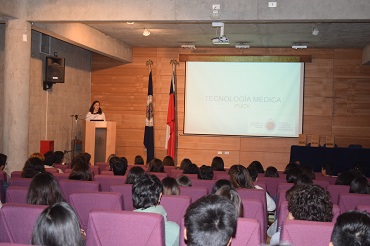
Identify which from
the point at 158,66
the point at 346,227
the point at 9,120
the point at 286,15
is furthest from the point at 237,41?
the point at 346,227

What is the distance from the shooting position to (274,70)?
13492 mm

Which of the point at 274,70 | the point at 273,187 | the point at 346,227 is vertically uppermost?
the point at 274,70

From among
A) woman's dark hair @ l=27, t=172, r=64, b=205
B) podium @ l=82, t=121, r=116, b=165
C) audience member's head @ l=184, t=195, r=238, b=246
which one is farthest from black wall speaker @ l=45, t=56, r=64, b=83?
audience member's head @ l=184, t=195, r=238, b=246

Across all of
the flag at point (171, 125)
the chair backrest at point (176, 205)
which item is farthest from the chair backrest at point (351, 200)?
the flag at point (171, 125)

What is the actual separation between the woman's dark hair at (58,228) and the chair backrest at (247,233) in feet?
3.79

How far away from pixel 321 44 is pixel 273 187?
6.95m

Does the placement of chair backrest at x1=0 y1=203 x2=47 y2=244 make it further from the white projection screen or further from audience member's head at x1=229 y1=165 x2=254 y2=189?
the white projection screen

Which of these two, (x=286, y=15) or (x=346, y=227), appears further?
(x=286, y=15)

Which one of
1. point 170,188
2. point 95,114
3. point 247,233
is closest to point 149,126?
point 95,114

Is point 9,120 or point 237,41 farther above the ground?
point 237,41

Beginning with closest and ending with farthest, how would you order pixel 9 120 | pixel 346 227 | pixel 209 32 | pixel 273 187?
1. pixel 346 227
2. pixel 273 187
3. pixel 9 120
4. pixel 209 32

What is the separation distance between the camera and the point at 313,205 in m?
3.52

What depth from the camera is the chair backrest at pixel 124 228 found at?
2.95 meters

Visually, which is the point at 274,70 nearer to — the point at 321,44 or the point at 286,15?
the point at 321,44
